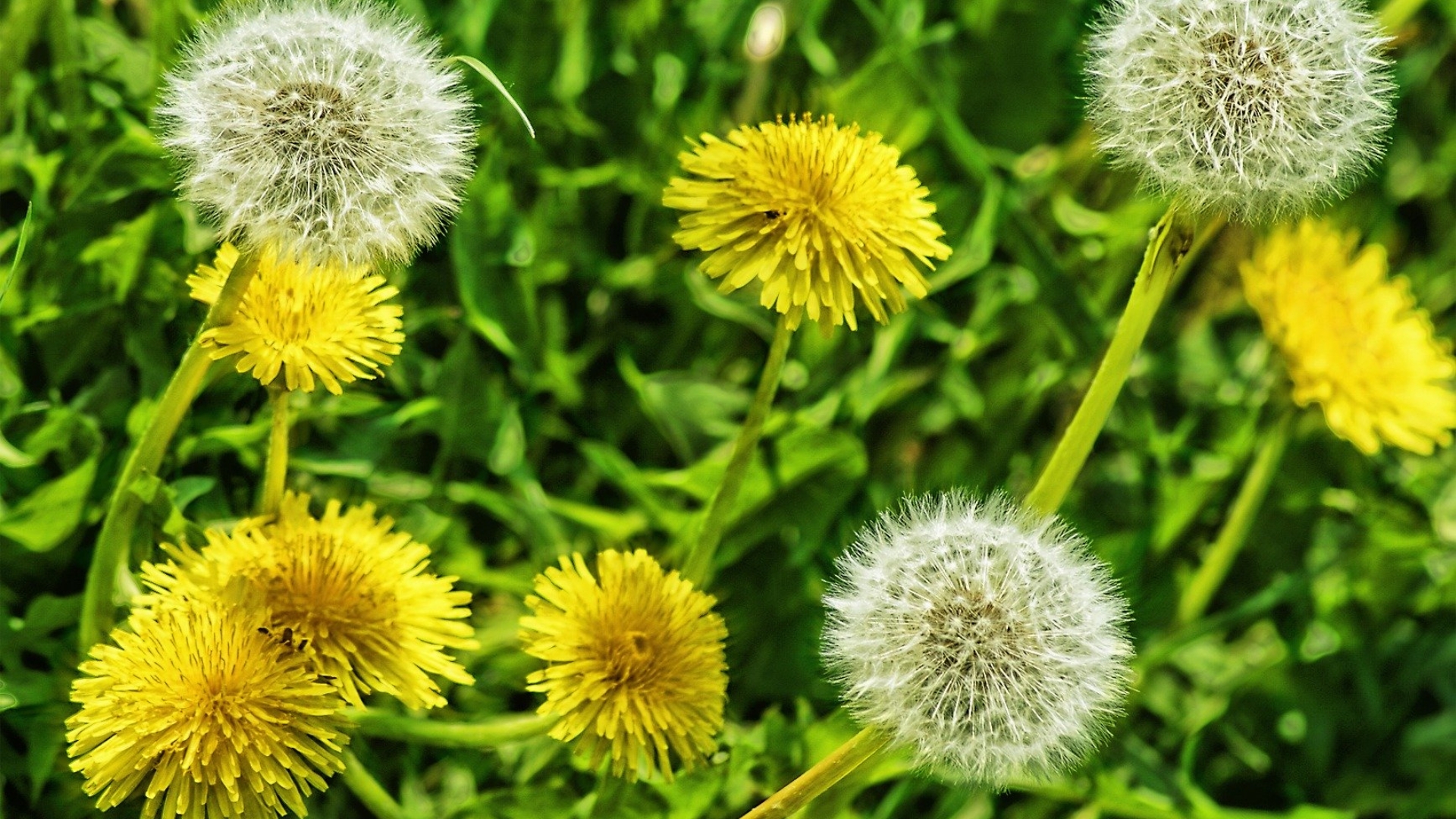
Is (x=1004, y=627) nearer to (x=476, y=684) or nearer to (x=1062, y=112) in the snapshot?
(x=476, y=684)

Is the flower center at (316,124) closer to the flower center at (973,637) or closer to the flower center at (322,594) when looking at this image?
the flower center at (322,594)

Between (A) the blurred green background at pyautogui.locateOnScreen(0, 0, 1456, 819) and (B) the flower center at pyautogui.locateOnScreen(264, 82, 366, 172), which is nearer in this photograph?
(B) the flower center at pyautogui.locateOnScreen(264, 82, 366, 172)

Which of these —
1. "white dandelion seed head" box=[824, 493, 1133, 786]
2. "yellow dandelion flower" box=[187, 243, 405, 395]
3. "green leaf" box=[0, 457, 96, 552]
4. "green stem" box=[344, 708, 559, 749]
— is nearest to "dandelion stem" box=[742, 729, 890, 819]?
"white dandelion seed head" box=[824, 493, 1133, 786]

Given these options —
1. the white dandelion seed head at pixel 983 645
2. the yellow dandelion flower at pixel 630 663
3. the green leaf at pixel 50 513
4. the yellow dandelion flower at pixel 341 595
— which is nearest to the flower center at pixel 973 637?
the white dandelion seed head at pixel 983 645

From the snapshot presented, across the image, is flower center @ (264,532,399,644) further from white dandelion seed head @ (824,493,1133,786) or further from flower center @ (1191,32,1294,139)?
flower center @ (1191,32,1294,139)

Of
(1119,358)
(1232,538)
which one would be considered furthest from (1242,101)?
(1232,538)

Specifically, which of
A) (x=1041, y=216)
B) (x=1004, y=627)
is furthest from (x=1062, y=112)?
(x=1004, y=627)

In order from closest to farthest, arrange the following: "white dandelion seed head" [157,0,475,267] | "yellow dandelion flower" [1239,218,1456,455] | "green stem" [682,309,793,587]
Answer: "white dandelion seed head" [157,0,475,267]
"green stem" [682,309,793,587]
"yellow dandelion flower" [1239,218,1456,455]
